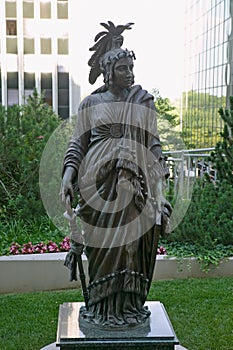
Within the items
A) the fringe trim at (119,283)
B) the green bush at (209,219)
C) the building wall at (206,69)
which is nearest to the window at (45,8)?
the building wall at (206,69)

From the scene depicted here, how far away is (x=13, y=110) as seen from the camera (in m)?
9.51

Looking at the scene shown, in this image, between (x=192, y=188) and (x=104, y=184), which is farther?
(x=192, y=188)

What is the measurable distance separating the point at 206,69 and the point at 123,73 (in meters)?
26.5

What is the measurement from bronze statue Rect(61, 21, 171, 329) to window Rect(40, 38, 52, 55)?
1183 inches

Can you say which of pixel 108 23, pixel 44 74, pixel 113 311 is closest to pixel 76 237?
pixel 113 311

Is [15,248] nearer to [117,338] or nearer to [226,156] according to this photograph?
[117,338]

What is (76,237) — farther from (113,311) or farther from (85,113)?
(85,113)

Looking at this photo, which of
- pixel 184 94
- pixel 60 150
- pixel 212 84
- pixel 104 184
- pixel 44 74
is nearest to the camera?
pixel 104 184

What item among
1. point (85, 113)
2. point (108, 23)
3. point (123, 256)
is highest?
point (108, 23)

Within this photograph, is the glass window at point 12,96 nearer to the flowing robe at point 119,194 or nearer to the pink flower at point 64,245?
the pink flower at point 64,245

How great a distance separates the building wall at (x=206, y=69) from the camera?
25.8 m

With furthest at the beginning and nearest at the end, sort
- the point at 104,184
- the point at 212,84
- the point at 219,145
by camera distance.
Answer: the point at 212,84, the point at 219,145, the point at 104,184

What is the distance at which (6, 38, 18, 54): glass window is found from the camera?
32.7 metres

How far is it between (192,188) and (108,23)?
18.9 ft
